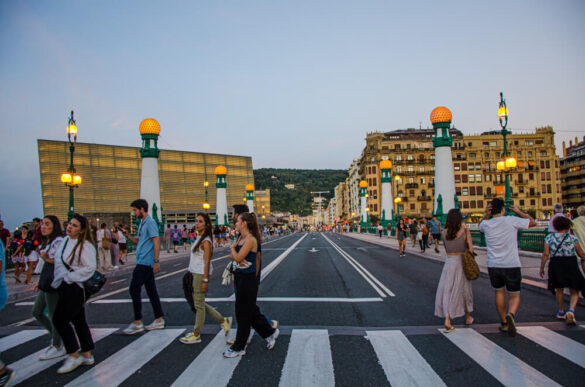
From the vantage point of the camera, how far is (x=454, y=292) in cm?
560

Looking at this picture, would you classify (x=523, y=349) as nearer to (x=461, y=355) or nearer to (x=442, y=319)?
(x=461, y=355)

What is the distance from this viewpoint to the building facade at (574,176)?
297 feet

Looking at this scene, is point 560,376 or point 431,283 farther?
point 431,283

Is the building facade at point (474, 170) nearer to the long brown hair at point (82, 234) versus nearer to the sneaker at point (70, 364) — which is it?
the long brown hair at point (82, 234)

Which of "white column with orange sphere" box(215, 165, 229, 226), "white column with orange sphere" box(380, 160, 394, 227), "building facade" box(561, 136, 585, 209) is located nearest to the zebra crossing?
"white column with orange sphere" box(215, 165, 229, 226)

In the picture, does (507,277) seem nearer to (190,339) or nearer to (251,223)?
(251,223)

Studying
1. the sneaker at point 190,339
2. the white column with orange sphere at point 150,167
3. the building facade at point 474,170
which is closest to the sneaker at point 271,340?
the sneaker at point 190,339

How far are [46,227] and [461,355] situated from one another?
587 centimetres

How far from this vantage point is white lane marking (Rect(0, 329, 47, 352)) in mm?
5344

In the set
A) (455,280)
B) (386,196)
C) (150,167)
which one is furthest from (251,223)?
(386,196)

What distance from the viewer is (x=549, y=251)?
20.8ft

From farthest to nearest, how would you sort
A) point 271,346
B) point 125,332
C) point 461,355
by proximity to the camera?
point 125,332
point 271,346
point 461,355

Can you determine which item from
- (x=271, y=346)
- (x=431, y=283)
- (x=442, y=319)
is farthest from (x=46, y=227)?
(x=431, y=283)

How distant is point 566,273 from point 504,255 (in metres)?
1.66
